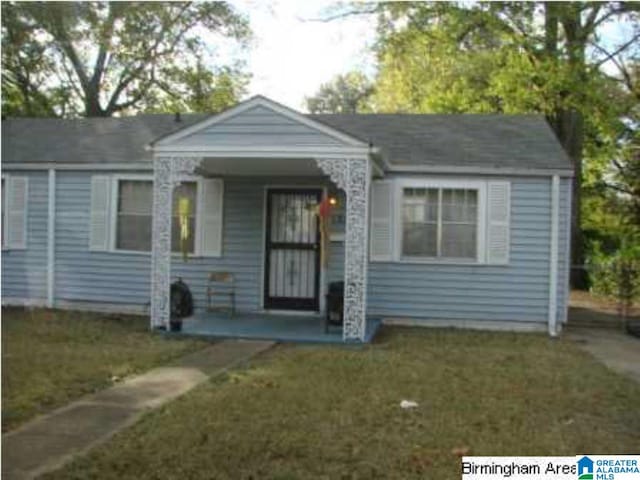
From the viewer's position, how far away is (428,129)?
41.1 feet

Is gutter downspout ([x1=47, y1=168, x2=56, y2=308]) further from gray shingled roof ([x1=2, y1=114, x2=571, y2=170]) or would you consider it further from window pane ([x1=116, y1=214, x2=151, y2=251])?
window pane ([x1=116, y1=214, x2=151, y2=251])

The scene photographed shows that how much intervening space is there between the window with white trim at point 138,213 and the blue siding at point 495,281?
10.8ft

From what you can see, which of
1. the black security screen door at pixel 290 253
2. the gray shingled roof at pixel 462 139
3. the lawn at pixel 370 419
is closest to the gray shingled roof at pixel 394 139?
the gray shingled roof at pixel 462 139

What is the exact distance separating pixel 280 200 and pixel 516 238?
3789mm

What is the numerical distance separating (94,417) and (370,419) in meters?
2.13

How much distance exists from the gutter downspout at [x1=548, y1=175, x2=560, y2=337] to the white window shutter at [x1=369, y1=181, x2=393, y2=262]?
7.92 feet

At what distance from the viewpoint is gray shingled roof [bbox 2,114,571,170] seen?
11352 millimetres

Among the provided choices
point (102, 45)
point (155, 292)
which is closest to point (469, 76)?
point (102, 45)

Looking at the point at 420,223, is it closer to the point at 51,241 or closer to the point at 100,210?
the point at 100,210

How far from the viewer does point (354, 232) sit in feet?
31.3

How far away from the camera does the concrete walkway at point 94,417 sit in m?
4.55

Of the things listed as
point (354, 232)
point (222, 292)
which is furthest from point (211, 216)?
point (354, 232)

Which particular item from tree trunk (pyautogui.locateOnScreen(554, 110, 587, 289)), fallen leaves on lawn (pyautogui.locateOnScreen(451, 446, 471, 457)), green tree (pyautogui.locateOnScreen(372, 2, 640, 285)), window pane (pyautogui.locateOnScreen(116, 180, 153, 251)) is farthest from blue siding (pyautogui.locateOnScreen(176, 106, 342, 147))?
tree trunk (pyautogui.locateOnScreen(554, 110, 587, 289))

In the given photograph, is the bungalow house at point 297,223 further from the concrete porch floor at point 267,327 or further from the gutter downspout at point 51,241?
the concrete porch floor at point 267,327
